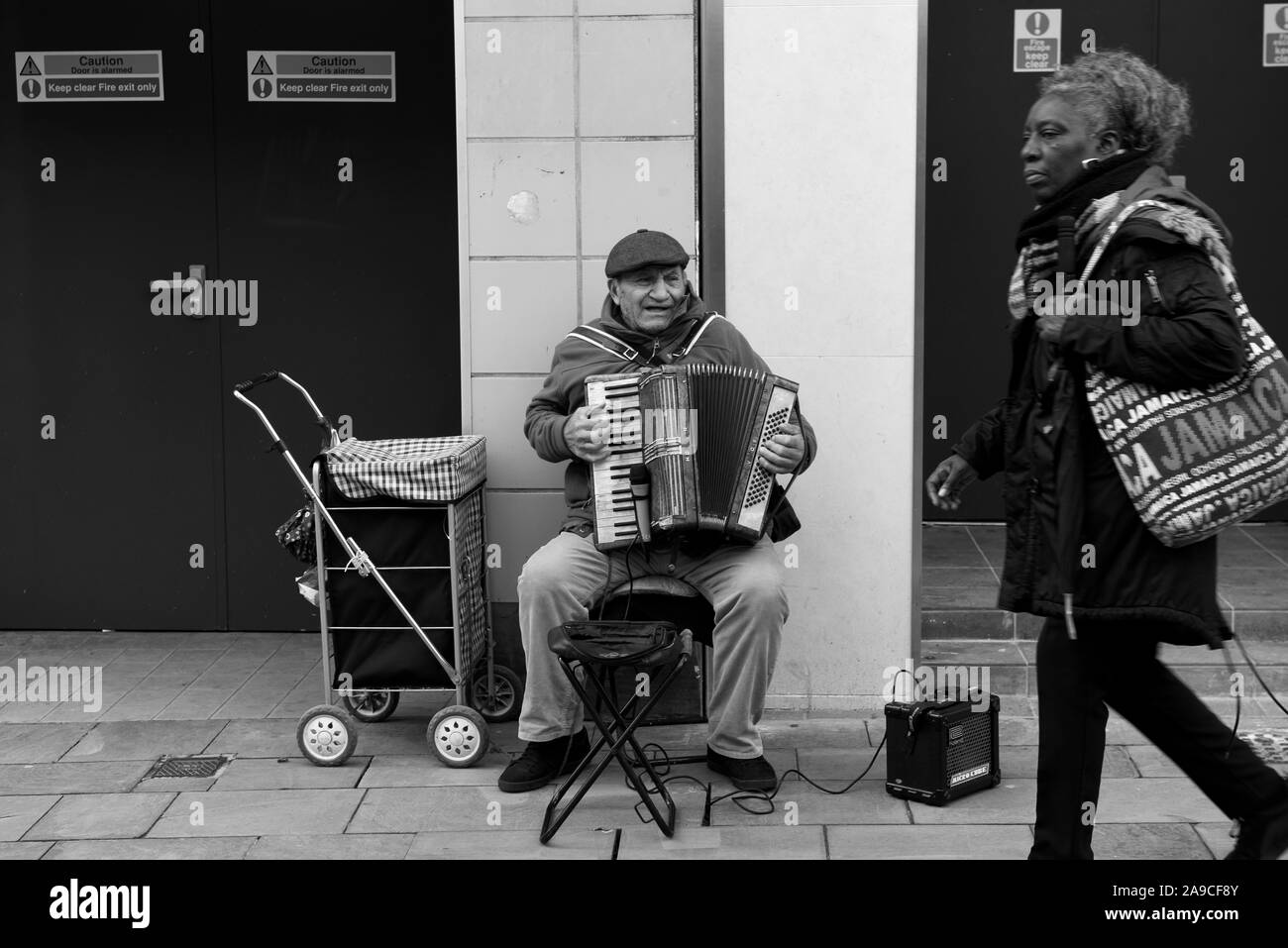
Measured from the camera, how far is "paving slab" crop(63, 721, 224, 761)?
5.10 metres

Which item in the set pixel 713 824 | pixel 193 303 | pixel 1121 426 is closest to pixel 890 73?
pixel 1121 426

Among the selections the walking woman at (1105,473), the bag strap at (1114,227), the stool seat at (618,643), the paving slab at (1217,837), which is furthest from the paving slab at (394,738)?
the bag strap at (1114,227)

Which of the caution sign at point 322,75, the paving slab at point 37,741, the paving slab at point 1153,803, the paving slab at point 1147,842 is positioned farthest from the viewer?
the caution sign at point 322,75

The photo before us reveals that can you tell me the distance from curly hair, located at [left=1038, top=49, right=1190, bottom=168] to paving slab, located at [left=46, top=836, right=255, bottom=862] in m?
2.90

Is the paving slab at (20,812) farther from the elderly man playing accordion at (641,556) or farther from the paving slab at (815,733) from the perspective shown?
the paving slab at (815,733)

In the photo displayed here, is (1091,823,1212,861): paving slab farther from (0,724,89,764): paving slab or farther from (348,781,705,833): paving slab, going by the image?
(0,724,89,764): paving slab

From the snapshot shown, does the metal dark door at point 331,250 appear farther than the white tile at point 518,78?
Yes

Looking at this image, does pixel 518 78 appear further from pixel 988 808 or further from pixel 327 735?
pixel 988 808

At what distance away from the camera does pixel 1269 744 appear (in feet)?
16.0

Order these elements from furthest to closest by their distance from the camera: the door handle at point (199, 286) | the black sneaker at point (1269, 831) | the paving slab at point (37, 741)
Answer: the door handle at point (199, 286), the paving slab at point (37, 741), the black sneaker at point (1269, 831)

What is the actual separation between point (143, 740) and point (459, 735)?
1149 millimetres

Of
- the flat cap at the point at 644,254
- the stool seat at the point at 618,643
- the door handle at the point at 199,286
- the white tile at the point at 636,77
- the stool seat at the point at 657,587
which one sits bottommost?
the stool seat at the point at 618,643

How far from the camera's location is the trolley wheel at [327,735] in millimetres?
4898

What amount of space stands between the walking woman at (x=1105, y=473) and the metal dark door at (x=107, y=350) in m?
3.81
